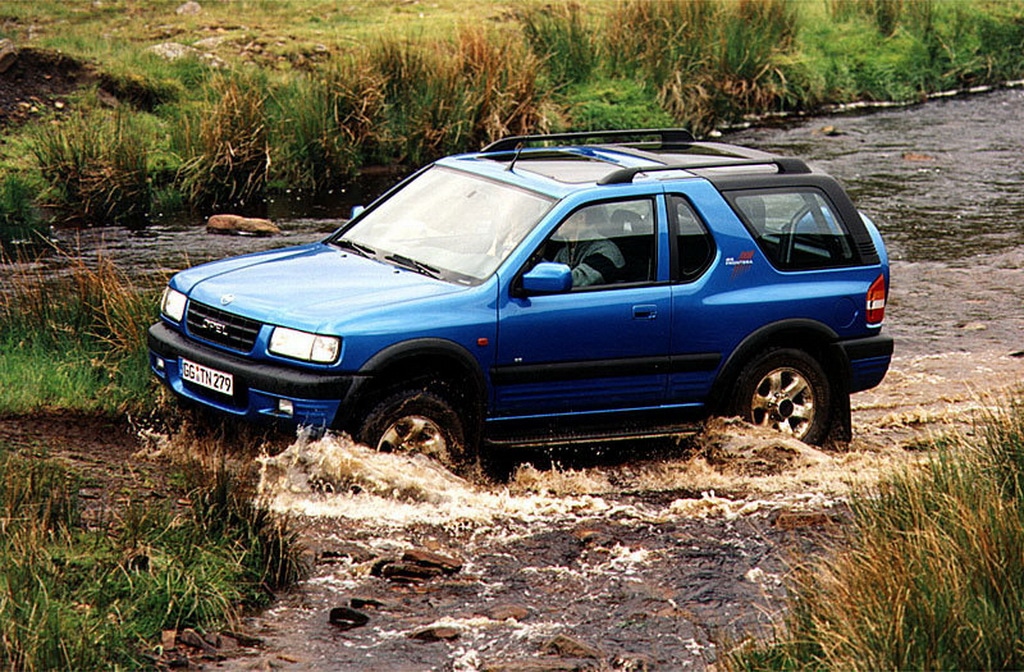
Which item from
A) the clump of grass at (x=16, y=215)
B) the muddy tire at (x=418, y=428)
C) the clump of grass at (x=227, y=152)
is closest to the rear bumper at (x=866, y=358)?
the muddy tire at (x=418, y=428)

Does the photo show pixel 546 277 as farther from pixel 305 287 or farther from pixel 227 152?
pixel 227 152

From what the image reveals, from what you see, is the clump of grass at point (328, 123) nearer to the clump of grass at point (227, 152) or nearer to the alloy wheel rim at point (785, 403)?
the clump of grass at point (227, 152)

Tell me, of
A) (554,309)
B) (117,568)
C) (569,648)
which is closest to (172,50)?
(554,309)

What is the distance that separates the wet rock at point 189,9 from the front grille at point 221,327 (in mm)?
15608

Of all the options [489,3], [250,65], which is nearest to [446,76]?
[250,65]

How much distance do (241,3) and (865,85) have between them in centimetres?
952

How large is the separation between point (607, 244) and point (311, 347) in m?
1.93

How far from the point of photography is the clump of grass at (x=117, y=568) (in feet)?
21.2

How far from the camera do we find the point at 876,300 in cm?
1045

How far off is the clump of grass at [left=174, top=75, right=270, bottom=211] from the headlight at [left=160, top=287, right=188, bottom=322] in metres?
8.00

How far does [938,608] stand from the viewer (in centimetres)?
621

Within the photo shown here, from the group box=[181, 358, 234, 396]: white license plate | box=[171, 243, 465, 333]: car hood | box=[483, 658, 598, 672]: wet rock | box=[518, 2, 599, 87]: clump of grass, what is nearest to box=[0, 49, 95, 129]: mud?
box=[518, 2, 599, 87]: clump of grass

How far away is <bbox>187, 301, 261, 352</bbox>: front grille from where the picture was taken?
8.90m

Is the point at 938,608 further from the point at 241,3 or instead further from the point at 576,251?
the point at 241,3
